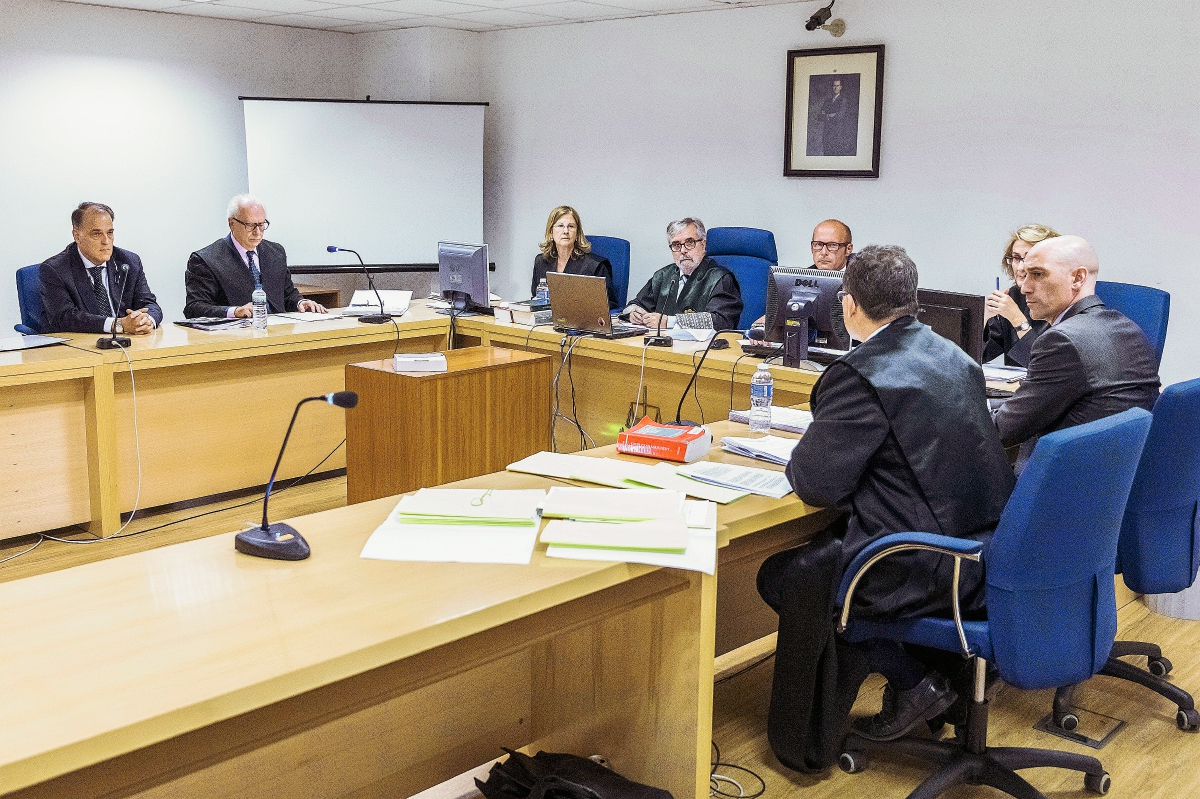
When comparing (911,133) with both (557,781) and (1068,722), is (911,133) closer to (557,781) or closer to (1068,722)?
(1068,722)

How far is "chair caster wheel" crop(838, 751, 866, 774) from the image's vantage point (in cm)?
264

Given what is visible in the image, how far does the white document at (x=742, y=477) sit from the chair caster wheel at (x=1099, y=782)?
969mm

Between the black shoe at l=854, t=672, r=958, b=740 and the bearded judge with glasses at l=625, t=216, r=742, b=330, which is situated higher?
the bearded judge with glasses at l=625, t=216, r=742, b=330

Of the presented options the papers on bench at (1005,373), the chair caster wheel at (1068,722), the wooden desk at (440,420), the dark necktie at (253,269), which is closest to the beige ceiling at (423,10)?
the dark necktie at (253,269)

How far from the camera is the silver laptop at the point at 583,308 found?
14.9ft

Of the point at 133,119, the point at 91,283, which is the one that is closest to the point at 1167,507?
the point at 91,283

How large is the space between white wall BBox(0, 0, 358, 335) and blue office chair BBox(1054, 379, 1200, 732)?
225 inches

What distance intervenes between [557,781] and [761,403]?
1.32 m

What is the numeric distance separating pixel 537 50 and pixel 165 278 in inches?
107

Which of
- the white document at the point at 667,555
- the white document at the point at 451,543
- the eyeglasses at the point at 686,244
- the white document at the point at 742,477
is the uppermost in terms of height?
the eyeglasses at the point at 686,244

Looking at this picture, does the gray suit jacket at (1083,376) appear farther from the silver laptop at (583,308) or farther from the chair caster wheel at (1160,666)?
the silver laptop at (583,308)

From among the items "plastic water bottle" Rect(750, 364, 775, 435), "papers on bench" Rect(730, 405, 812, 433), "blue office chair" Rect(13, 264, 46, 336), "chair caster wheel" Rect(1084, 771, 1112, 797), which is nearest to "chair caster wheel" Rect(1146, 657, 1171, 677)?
"chair caster wheel" Rect(1084, 771, 1112, 797)

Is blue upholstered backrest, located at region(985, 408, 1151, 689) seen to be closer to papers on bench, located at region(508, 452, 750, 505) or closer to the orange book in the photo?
papers on bench, located at region(508, 452, 750, 505)

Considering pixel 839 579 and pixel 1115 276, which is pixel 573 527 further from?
pixel 1115 276
